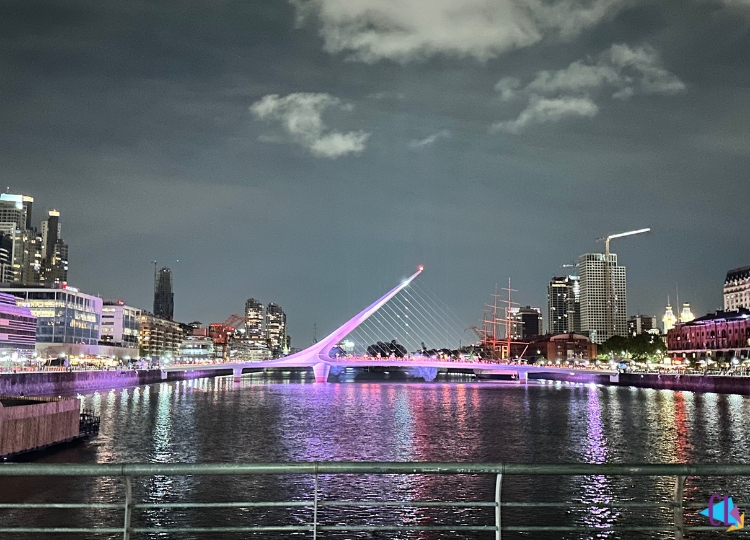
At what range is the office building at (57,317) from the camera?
129125 mm

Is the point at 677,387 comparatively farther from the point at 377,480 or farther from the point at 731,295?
the point at 731,295

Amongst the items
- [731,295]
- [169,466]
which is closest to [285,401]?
[169,466]

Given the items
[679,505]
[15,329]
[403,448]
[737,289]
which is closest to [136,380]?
[15,329]

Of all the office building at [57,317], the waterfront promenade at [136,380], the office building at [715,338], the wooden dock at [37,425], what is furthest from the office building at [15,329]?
the office building at [715,338]

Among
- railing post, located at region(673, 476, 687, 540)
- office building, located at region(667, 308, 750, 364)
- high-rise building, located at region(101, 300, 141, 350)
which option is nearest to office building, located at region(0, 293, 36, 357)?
high-rise building, located at region(101, 300, 141, 350)

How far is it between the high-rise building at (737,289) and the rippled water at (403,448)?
4722 inches

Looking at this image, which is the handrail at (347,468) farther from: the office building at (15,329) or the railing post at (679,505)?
the office building at (15,329)

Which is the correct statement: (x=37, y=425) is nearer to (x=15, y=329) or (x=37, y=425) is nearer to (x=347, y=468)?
(x=347, y=468)

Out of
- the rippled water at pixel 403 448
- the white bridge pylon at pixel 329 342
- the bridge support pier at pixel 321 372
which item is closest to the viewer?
the rippled water at pixel 403 448

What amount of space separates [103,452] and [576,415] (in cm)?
3599

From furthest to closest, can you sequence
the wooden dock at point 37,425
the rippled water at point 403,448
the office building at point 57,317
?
the office building at point 57,317 → the wooden dock at point 37,425 → the rippled water at point 403,448

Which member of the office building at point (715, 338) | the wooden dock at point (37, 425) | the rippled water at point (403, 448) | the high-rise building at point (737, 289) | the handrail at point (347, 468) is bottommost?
the rippled water at point (403, 448)

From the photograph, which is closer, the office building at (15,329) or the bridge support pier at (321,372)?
the office building at (15,329)

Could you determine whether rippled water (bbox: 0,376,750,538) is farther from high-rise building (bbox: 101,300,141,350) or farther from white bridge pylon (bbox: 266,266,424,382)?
high-rise building (bbox: 101,300,141,350)
